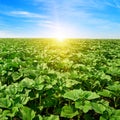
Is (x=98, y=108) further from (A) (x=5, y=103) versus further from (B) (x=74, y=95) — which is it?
(A) (x=5, y=103)

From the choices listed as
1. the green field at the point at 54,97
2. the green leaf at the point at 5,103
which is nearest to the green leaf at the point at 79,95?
the green field at the point at 54,97

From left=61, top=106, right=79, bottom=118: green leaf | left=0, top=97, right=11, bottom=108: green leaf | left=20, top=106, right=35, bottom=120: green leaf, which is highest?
left=0, top=97, right=11, bottom=108: green leaf

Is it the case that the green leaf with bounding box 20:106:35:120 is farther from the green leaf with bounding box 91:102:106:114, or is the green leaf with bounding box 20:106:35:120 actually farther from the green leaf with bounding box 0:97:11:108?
the green leaf with bounding box 91:102:106:114

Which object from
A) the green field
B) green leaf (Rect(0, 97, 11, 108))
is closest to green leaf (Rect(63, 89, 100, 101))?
the green field

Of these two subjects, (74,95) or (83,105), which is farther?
(74,95)

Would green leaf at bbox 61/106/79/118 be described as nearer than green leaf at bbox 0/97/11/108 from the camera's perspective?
No

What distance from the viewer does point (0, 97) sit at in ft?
11.4

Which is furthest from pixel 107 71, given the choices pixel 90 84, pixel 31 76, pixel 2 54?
pixel 2 54

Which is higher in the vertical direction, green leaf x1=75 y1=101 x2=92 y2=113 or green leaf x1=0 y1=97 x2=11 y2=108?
green leaf x1=0 y1=97 x2=11 y2=108

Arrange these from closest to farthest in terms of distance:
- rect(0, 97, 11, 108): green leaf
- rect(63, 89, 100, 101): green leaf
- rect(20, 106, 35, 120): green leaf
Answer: rect(20, 106, 35, 120): green leaf < rect(0, 97, 11, 108): green leaf < rect(63, 89, 100, 101): green leaf

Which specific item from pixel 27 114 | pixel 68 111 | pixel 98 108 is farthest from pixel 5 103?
pixel 98 108

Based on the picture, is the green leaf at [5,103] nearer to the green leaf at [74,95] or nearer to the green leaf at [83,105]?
the green leaf at [74,95]

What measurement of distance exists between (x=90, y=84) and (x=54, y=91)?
991mm

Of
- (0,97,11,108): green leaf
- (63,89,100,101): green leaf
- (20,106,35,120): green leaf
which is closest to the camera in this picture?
(20,106,35,120): green leaf
